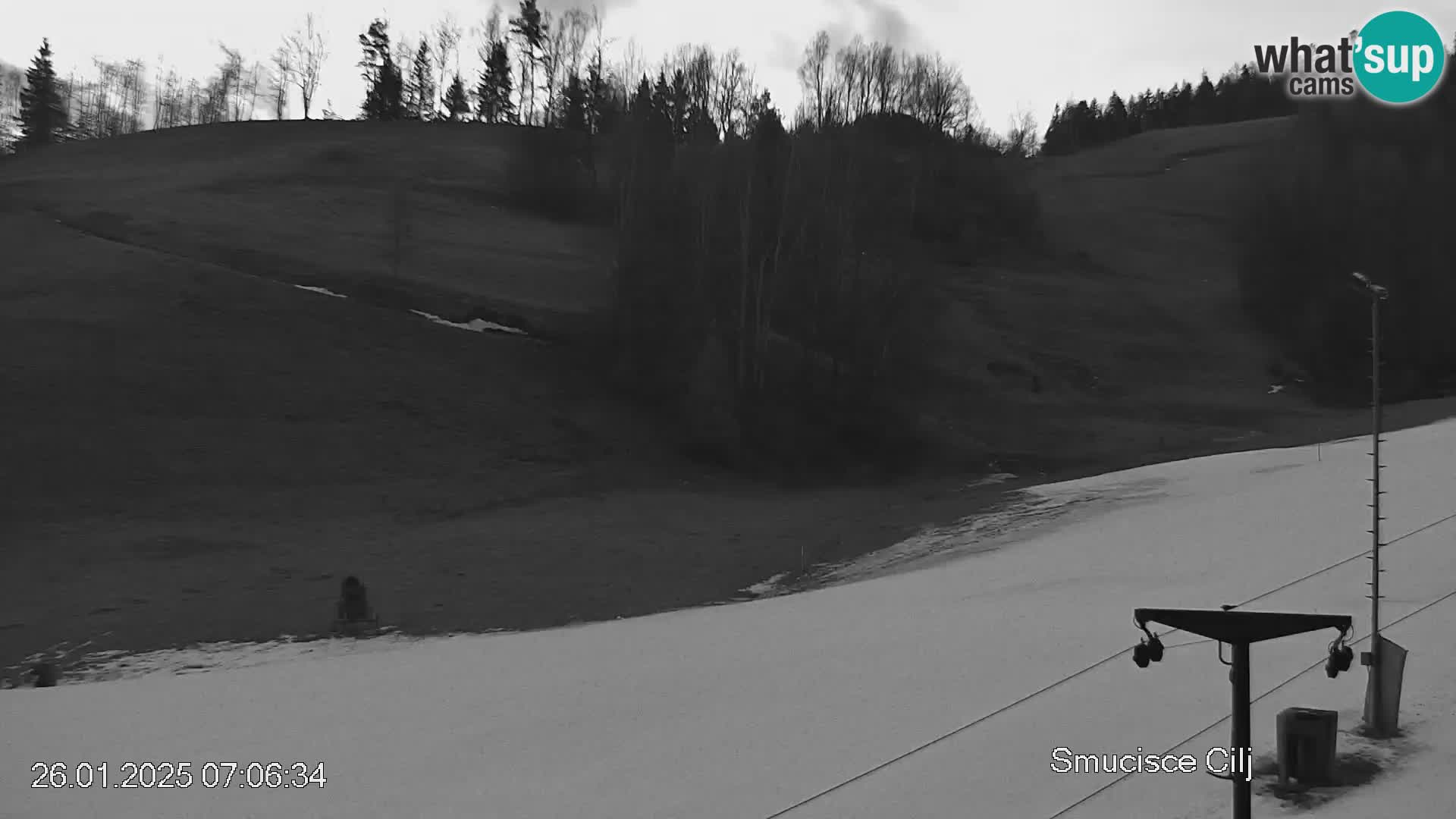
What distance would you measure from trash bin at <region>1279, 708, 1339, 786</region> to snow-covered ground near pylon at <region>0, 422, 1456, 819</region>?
0.36 m

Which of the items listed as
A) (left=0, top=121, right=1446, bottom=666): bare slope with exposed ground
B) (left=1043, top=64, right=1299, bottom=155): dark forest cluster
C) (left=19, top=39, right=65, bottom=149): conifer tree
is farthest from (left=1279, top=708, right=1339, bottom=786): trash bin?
(left=1043, top=64, right=1299, bottom=155): dark forest cluster

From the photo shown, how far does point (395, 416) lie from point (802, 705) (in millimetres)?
32270

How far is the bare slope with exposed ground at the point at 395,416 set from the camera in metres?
28.2

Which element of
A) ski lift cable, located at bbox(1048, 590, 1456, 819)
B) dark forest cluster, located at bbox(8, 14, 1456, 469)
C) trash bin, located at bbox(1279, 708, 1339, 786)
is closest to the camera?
trash bin, located at bbox(1279, 708, 1339, 786)

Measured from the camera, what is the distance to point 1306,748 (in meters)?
11.7

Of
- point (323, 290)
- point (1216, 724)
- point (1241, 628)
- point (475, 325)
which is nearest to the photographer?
point (1241, 628)

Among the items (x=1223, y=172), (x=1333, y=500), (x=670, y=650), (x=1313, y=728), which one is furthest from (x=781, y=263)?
(x=1223, y=172)

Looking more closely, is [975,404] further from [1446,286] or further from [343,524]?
[1446,286]

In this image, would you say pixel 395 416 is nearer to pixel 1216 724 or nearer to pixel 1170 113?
pixel 1216 724

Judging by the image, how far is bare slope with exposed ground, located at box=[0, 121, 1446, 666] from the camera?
2820 cm

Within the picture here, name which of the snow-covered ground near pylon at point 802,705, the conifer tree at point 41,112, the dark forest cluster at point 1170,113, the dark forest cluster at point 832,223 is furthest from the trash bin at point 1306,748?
the dark forest cluster at point 1170,113

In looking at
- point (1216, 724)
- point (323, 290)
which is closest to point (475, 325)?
point (323, 290)

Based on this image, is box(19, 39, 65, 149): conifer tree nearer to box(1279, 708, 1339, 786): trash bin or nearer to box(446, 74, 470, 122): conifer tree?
box(446, 74, 470, 122): conifer tree

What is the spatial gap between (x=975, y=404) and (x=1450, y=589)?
39153 mm
